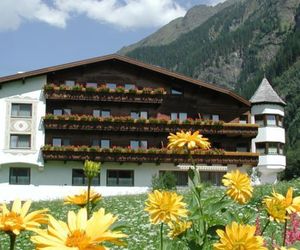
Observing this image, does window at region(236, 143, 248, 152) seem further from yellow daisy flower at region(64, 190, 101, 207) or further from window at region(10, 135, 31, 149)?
yellow daisy flower at region(64, 190, 101, 207)

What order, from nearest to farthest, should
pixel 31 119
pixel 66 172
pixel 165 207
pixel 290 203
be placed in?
pixel 165 207 → pixel 290 203 → pixel 31 119 → pixel 66 172

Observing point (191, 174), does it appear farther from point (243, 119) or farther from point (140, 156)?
point (243, 119)

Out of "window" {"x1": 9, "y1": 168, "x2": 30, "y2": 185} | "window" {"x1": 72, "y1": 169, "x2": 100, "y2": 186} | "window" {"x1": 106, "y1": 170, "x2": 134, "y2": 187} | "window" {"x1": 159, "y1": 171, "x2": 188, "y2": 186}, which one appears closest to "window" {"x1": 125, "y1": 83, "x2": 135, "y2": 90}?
"window" {"x1": 106, "y1": 170, "x2": 134, "y2": 187}

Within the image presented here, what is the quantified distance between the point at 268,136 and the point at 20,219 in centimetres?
5089

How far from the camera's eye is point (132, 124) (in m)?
44.6

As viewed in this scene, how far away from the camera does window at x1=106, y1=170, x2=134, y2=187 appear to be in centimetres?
4536

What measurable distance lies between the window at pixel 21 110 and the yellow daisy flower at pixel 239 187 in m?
41.9

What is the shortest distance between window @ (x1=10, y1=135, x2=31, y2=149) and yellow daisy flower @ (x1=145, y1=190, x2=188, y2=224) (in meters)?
41.6

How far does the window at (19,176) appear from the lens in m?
43.9

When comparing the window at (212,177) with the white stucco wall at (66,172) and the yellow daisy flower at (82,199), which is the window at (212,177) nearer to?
the white stucco wall at (66,172)

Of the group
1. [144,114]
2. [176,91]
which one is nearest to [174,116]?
[176,91]

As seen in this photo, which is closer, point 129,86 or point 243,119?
point 129,86

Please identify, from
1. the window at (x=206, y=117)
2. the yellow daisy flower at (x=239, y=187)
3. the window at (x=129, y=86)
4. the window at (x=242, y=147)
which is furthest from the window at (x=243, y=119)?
the yellow daisy flower at (x=239, y=187)

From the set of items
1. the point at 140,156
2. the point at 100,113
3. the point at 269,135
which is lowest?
the point at 140,156
